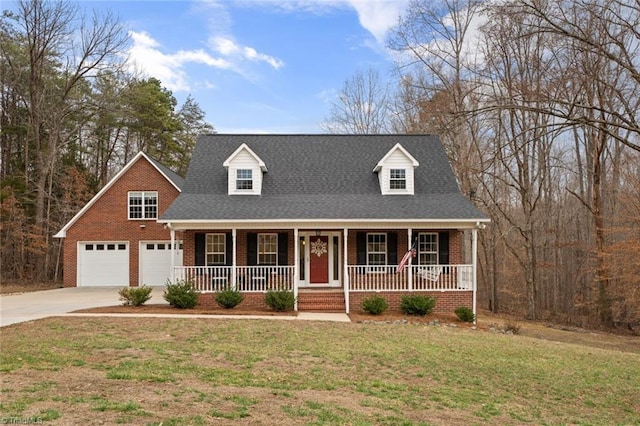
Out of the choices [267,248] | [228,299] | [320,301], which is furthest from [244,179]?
[320,301]

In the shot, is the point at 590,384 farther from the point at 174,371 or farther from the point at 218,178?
the point at 218,178

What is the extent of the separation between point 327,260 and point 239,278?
11.6 feet

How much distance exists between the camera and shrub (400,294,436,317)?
16453 mm

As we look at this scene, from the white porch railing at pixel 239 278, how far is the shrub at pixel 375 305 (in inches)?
119

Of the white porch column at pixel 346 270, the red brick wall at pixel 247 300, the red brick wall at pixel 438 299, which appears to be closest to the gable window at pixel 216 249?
the red brick wall at pixel 247 300

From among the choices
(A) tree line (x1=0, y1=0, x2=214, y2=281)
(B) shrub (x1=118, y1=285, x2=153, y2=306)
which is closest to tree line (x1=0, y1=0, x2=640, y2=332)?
(A) tree line (x1=0, y1=0, x2=214, y2=281)

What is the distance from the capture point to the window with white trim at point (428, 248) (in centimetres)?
1891

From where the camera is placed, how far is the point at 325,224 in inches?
690

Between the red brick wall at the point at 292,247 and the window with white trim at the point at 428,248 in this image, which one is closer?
the red brick wall at the point at 292,247

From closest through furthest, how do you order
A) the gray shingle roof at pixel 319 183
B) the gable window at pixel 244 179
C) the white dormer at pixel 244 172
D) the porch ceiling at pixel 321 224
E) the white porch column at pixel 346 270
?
the white porch column at pixel 346 270 → the porch ceiling at pixel 321 224 → the gray shingle roof at pixel 319 183 → the white dormer at pixel 244 172 → the gable window at pixel 244 179

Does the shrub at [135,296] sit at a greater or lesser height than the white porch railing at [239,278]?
lesser

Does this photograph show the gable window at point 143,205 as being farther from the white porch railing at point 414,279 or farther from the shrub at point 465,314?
the shrub at point 465,314

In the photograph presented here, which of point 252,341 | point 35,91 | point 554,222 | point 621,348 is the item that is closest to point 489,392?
point 252,341

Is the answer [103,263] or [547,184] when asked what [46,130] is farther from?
[547,184]
